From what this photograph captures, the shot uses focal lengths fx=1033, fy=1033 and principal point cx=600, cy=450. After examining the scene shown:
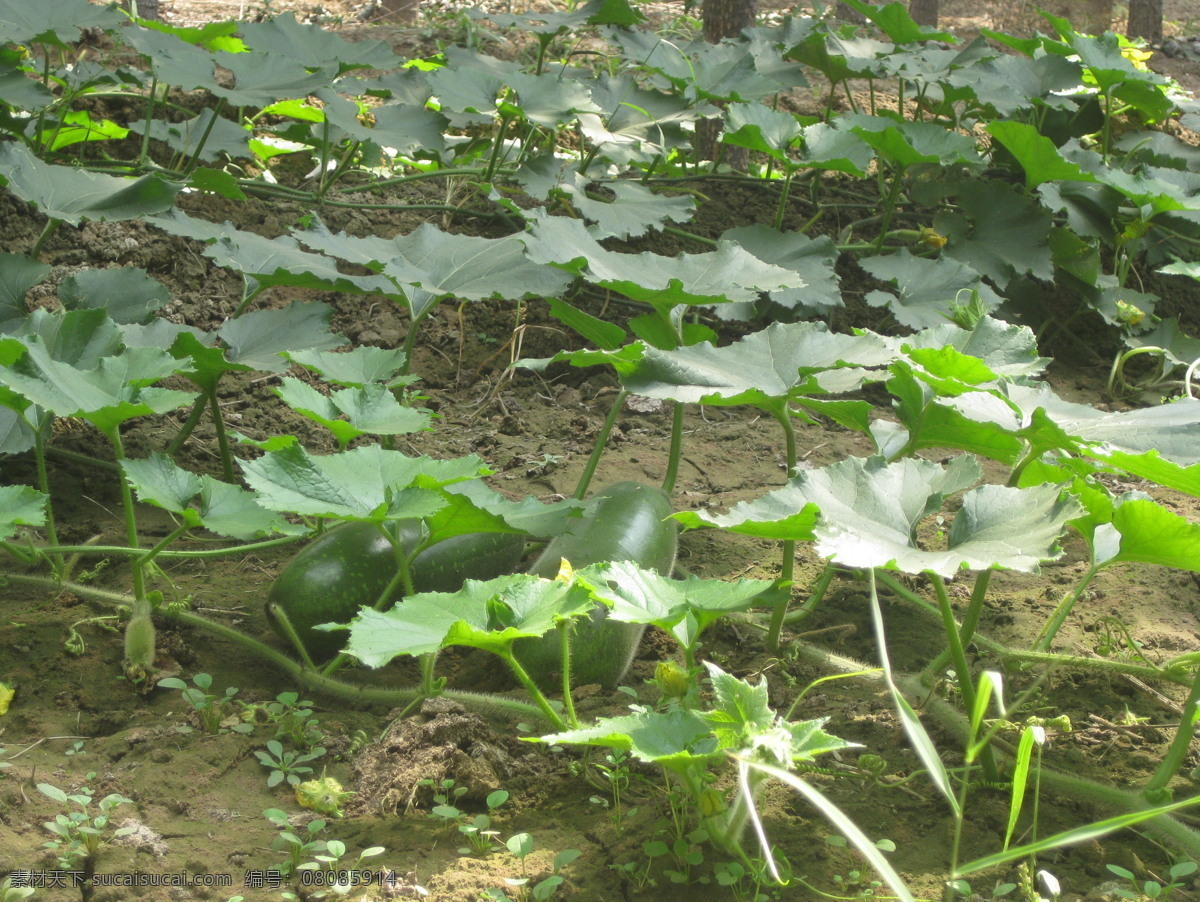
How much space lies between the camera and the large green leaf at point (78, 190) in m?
2.80

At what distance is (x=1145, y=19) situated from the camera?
9789 mm

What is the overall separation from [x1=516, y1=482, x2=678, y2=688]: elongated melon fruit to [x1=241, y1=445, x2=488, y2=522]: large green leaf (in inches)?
13.8

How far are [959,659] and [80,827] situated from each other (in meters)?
1.40

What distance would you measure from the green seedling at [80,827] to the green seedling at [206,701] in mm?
274

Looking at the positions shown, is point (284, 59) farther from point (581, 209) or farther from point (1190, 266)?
point (1190, 266)

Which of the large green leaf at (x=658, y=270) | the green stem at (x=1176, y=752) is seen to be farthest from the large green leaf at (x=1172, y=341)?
the green stem at (x=1176, y=752)

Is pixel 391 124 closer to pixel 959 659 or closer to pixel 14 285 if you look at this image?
pixel 14 285

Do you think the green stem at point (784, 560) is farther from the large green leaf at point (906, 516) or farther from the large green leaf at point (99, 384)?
the large green leaf at point (99, 384)

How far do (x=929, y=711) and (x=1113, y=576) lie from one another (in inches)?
39.0

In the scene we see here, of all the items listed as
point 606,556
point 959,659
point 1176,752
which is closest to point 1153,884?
point 1176,752

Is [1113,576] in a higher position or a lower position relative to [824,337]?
lower

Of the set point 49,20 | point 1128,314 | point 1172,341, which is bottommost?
point 1172,341

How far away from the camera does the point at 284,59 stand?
3.66 metres

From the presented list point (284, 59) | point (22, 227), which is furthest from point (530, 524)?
point (22, 227)
